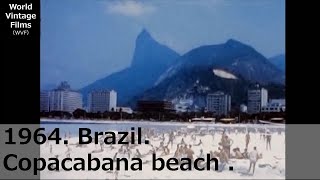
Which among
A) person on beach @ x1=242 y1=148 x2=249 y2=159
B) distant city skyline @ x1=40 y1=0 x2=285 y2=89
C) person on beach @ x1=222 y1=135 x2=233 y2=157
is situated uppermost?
distant city skyline @ x1=40 y1=0 x2=285 y2=89

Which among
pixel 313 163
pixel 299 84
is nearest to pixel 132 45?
pixel 299 84

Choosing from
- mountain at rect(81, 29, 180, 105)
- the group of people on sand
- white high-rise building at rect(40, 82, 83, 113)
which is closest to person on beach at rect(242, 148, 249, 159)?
the group of people on sand

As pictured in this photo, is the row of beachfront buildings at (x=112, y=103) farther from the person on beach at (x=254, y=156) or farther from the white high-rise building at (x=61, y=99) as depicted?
the person on beach at (x=254, y=156)

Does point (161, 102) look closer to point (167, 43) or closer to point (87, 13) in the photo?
A: point (167, 43)

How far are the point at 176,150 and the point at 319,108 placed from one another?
3.23 feet

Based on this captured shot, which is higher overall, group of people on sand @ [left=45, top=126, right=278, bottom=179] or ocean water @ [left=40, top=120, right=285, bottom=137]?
ocean water @ [left=40, top=120, right=285, bottom=137]

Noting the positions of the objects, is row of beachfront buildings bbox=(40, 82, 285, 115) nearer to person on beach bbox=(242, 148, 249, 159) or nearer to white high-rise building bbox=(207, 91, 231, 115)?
white high-rise building bbox=(207, 91, 231, 115)

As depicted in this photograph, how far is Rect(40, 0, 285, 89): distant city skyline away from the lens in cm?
413

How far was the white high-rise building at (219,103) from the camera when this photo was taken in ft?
13.5

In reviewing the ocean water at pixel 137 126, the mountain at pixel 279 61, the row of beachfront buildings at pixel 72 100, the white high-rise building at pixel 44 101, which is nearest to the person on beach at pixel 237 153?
the ocean water at pixel 137 126

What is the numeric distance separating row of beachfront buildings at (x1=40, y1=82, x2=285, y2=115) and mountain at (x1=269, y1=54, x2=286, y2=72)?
0.18 metres

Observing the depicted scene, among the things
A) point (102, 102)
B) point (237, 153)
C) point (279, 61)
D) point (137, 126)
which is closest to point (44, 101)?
point (102, 102)

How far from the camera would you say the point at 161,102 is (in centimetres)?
413

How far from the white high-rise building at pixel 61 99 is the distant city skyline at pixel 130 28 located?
64 millimetres
